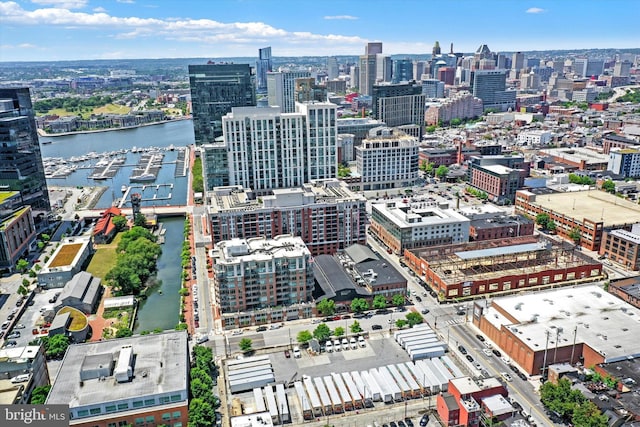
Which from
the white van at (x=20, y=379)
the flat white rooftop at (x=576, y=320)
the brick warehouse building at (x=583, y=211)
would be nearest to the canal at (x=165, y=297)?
the white van at (x=20, y=379)

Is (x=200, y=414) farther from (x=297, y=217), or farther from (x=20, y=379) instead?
→ (x=297, y=217)

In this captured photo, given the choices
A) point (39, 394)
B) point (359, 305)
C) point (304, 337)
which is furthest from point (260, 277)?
point (39, 394)

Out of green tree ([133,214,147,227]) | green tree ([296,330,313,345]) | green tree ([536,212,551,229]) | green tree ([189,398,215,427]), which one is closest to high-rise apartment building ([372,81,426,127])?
green tree ([536,212,551,229])

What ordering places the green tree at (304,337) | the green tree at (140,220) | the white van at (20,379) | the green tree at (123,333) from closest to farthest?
the white van at (20,379), the green tree at (304,337), the green tree at (123,333), the green tree at (140,220)

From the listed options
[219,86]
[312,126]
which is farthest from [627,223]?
[219,86]

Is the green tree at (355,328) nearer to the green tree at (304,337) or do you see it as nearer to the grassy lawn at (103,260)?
the green tree at (304,337)

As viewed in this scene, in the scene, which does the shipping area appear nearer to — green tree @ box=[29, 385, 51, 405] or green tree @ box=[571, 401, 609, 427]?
green tree @ box=[571, 401, 609, 427]
